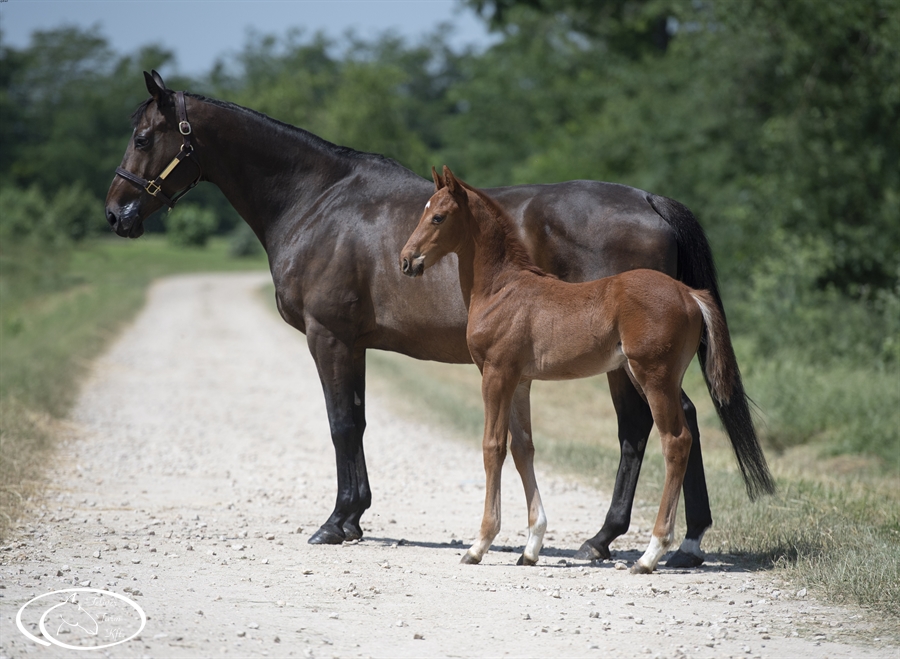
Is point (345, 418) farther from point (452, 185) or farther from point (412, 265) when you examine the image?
point (452, 185)

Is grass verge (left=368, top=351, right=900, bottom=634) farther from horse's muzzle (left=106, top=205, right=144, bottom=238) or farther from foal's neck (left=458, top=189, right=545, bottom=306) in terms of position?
horse's muzzle (left=106, top=205, right=144, bottom=238)

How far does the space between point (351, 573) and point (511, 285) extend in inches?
73.7

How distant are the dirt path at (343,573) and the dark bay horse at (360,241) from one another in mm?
657

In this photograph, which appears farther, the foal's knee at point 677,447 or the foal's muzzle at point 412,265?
the foal's muzzle at point 412,265

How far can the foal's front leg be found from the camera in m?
5.50

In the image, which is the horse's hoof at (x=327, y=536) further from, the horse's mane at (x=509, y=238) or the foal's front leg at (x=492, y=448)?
the horse's mane at (x=509, y=238)

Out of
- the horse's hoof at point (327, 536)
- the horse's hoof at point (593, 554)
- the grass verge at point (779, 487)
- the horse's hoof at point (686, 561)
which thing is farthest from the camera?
the horse's hoof at point (327, 536)

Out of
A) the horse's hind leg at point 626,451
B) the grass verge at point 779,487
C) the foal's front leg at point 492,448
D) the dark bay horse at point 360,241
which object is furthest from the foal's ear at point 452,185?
the grass verge at point 779,487

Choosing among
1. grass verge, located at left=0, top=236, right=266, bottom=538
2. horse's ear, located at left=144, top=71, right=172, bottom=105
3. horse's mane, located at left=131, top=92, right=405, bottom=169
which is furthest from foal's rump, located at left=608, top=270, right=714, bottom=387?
grass verge, located at left=0, top=236, right=266, bottom=538

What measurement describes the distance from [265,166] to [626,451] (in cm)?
315

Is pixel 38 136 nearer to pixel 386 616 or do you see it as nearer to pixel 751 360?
pixel 751 360

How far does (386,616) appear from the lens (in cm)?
454
